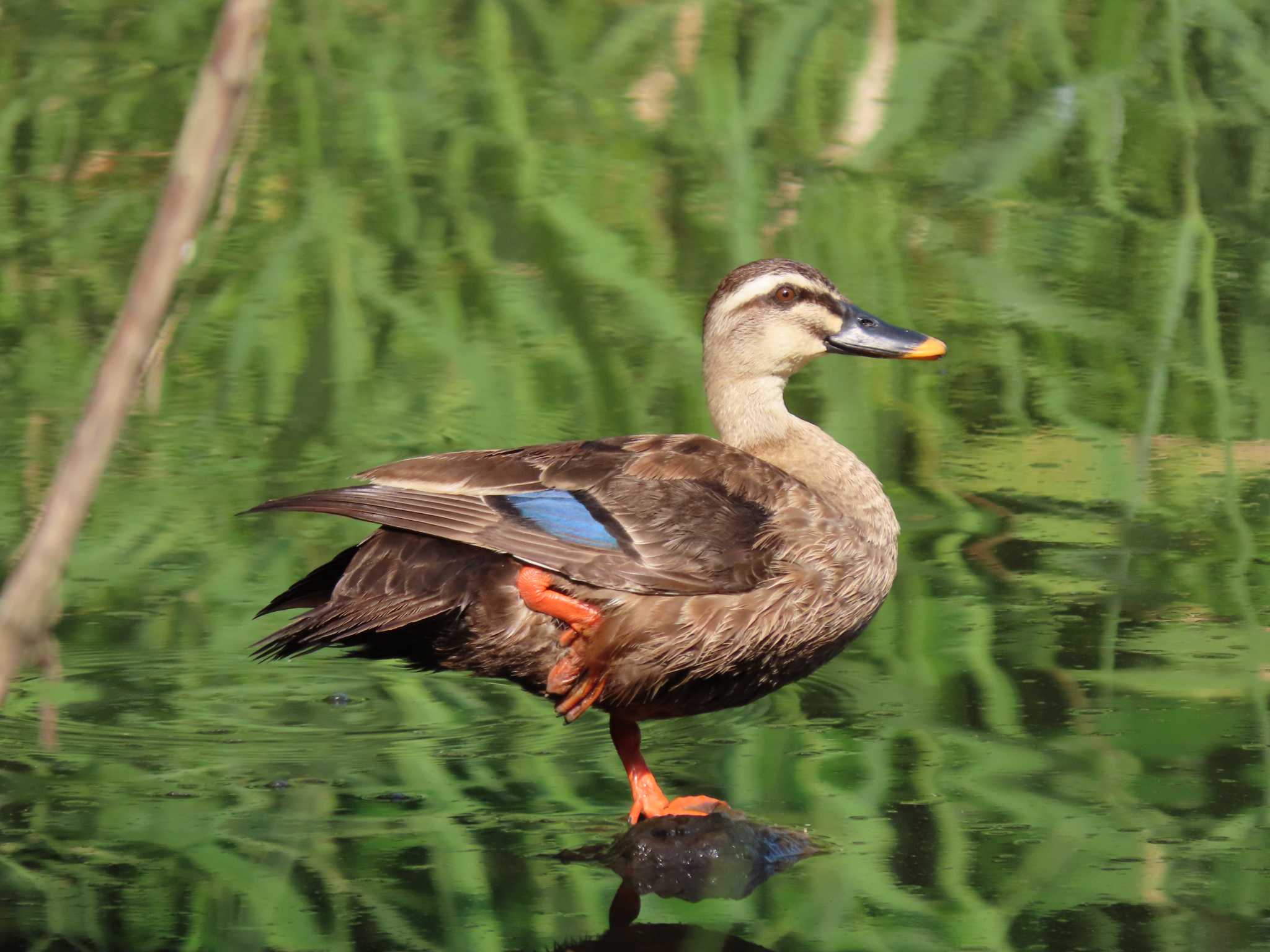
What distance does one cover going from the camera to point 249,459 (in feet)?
23.7

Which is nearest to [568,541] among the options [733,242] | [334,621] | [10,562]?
[334,621]

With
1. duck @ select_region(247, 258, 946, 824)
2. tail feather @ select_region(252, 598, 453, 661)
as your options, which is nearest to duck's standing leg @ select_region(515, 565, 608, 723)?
duck @ select_region(247, 258, 946, 824)

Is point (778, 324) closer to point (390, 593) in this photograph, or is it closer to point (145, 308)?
point (390, 593)

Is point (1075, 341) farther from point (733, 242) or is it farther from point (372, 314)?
point (372, 314)

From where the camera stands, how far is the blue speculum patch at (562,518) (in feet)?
15.5

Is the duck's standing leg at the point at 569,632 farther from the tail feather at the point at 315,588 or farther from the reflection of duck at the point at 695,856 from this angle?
the tail feather at the point at 315,588

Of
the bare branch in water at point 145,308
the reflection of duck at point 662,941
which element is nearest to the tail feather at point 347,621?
the reflection of duck at point 662,941

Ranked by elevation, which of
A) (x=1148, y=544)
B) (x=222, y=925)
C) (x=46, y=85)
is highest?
(x=46, y=85)

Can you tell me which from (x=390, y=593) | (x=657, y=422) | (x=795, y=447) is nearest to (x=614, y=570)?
(x=390, y=593)

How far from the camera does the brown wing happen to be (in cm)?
466

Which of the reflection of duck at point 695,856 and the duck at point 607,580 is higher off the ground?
the duck at point 607,580

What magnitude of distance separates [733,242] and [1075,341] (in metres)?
1.75

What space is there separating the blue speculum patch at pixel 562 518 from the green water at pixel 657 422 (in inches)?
27.1

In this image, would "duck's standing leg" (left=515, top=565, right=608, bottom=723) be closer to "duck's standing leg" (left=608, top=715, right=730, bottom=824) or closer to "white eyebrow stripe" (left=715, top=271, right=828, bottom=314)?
"duck's standing leg" (left=608, top=715, right=730, bottom=824)
